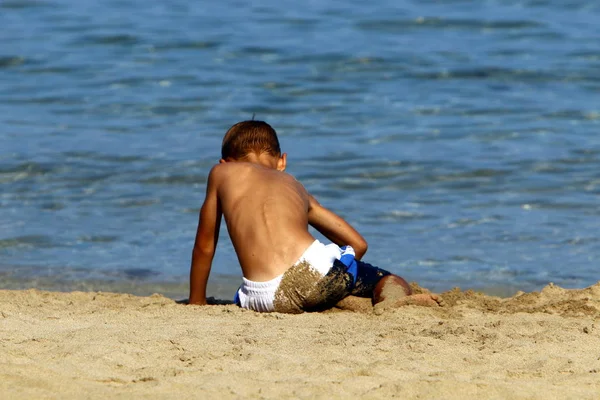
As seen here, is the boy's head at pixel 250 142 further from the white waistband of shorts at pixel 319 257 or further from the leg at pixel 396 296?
the leg at pixel 396 296

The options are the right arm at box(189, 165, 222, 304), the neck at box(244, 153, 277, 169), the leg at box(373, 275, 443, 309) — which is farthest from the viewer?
the neck at box(244, 153, 277, 169)

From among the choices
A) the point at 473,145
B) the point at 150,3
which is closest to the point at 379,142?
→ the point at 473,145

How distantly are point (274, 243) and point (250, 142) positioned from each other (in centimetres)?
62

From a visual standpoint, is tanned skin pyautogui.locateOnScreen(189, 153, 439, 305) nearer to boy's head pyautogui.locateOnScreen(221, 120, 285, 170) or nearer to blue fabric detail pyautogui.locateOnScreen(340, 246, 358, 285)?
boy's head pyautogui.locateOnScreen(221, 120, 285, 170)

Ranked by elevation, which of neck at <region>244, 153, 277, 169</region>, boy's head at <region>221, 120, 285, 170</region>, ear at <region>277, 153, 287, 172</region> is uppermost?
boy's head at <region>221, 120, 285, 170</region>

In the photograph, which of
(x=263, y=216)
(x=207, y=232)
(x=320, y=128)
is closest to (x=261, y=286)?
(x=263, y=216)

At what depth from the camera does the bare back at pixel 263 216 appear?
4395 millimetres

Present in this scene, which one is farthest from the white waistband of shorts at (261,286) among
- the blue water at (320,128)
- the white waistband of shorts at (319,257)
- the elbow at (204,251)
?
the blue water at (320,128)

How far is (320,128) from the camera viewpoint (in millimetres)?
9367

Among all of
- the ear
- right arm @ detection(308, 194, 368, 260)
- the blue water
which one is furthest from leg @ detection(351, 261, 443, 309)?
the blue water

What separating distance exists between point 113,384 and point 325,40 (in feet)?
32.1

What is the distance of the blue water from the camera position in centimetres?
636

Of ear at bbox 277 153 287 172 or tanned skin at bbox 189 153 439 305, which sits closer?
tanned skin at bbox 189 153 439 305

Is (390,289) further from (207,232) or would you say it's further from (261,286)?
(207,232)
